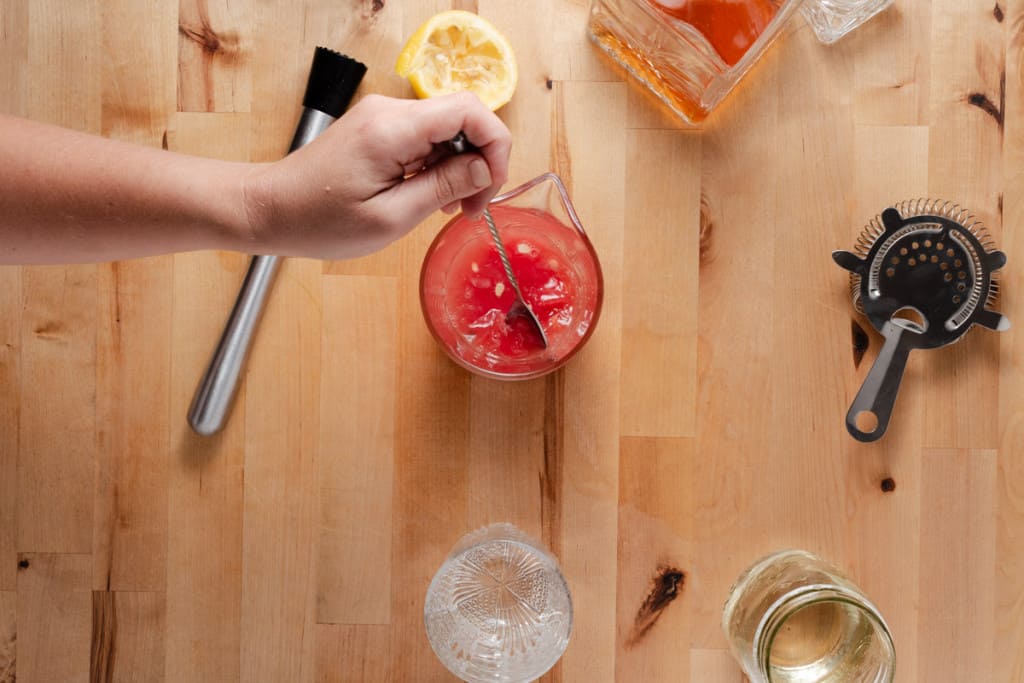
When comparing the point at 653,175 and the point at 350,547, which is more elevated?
the point at 653,175

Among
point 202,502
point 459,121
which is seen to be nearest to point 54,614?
point 202,502

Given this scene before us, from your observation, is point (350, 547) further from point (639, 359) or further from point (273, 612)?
point (639, 359)

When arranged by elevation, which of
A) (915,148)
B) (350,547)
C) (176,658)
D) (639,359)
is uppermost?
(915,148)

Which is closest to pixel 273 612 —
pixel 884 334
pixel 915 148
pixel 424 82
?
pixel 424 82

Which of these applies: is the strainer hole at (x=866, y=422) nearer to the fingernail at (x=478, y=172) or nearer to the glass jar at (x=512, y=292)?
the glass jar at (x=512, y=292)

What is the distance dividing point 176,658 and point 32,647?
0.52ft

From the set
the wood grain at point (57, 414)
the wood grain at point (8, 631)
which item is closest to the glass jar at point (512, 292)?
the wood grain at point (57, 414)

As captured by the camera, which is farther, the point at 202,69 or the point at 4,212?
the point at 202,69

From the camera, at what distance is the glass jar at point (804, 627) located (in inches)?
32.1

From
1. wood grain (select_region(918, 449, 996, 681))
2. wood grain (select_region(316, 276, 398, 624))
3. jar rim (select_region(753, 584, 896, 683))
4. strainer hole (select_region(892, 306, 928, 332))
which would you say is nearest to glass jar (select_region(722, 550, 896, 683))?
jar rim (select_region(753, 584, 896, 683))

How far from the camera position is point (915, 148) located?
893 mm

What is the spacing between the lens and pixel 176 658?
90 cm

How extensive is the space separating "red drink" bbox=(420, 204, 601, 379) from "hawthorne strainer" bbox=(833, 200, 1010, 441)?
28 centimetres

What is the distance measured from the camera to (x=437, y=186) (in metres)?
0.70
